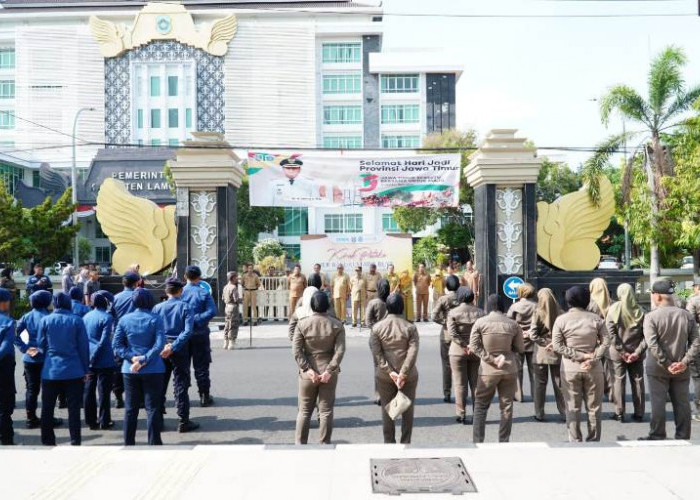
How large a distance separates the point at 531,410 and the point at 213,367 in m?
5.82

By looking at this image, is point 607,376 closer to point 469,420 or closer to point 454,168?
point 469,420

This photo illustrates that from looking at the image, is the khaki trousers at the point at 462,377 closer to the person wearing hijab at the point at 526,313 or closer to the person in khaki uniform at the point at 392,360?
the person wearing hijab at the point at 526,313

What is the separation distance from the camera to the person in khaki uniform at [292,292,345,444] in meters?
6.56

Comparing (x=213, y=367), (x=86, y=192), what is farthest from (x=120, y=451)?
(x=86, y=192)

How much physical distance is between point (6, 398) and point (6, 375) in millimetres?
250

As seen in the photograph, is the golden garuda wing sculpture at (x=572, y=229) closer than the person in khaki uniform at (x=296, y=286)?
Yes

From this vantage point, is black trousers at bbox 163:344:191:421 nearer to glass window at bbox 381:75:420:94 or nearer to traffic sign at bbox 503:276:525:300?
traffic sign at bbox 503:276:525:300

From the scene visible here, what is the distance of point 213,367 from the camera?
464 inches

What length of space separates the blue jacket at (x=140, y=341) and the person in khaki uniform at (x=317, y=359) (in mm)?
1490

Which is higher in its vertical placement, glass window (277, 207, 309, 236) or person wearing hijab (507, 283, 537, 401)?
glass window (277, 207, 309, 236)

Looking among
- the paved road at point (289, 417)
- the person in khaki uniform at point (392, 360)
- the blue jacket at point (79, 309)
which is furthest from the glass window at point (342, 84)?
the person in khaki uniform at point (392, 360)

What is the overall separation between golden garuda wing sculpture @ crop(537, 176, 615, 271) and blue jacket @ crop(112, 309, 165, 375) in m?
12.1

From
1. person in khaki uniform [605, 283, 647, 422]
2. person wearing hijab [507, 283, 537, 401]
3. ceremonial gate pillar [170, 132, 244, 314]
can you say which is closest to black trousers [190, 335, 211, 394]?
person wearing hijab [507, 283, 537, 401]

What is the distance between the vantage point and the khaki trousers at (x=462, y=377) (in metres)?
7.85
